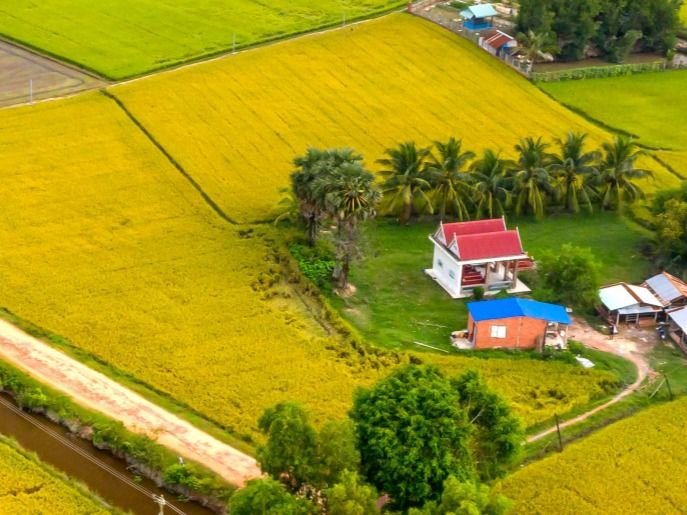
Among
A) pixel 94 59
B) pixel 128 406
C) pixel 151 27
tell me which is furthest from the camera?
pixel 151 27

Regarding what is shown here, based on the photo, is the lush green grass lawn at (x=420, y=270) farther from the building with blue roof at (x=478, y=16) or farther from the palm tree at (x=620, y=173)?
the building with blue roof at (x=478, y=16)

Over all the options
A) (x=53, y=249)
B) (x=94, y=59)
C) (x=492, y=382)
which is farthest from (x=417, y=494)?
(x=94, y=59)

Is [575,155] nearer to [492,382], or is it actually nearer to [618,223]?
[618,223]

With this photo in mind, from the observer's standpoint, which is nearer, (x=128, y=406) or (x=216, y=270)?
(x=128, y=406)

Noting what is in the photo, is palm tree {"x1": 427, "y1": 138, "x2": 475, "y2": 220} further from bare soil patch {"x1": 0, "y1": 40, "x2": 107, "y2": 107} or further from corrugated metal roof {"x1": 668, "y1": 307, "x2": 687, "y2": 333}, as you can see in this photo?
bare soil patch {"x1": 0, "y1": 40, "x2": 107, "y2": 107}

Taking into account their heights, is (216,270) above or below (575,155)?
below

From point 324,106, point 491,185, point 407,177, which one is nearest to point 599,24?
point 324,106

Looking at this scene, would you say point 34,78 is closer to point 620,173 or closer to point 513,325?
point 620,173
